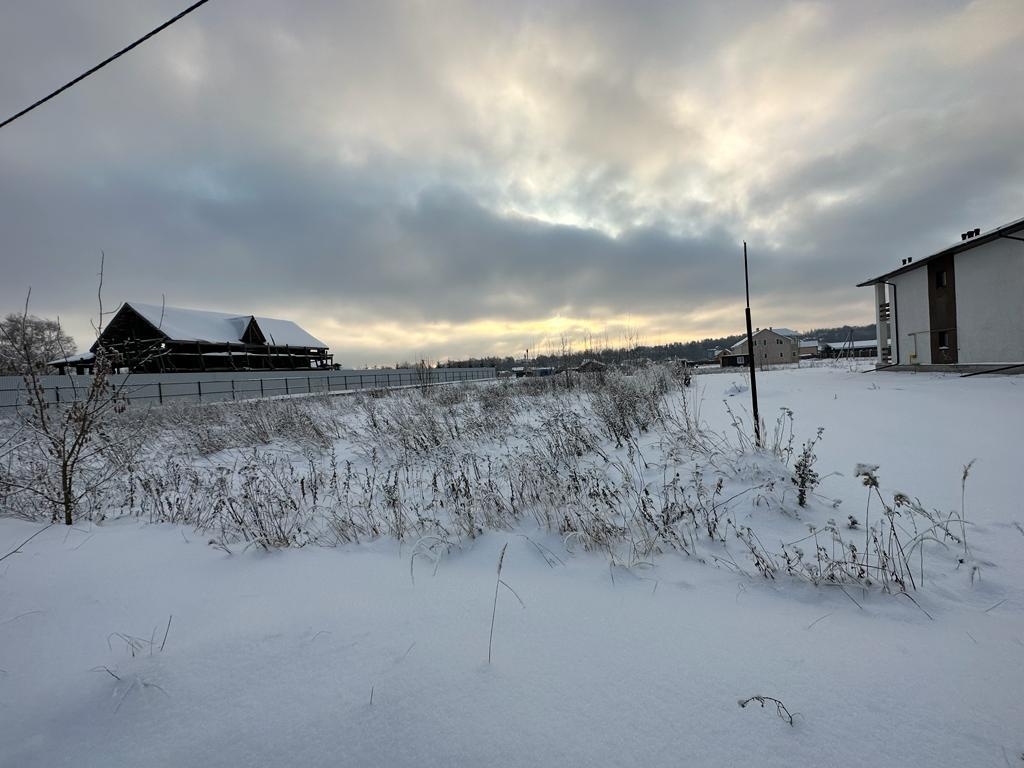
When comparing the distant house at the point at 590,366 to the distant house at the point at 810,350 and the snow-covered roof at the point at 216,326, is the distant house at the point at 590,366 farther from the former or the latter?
the distant house at the point at 810,350

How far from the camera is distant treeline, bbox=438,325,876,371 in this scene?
80.5 ft

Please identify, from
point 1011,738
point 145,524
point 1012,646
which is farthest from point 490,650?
point 145,524

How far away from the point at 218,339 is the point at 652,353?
121ft

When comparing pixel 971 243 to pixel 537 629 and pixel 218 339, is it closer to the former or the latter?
pixel 537 629

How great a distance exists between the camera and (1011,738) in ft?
4.32

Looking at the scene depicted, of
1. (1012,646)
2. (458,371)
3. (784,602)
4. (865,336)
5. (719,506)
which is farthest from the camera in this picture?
(865,336)

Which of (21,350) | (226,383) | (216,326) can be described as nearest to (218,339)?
(216,326)

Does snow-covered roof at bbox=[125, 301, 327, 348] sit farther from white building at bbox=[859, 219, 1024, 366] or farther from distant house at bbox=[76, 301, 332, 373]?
white building at bbox=[859, 219, 1024, 366]

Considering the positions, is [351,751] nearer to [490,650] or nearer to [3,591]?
[490,650]

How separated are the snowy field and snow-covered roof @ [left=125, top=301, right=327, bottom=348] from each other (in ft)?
112

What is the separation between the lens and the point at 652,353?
3350 cm

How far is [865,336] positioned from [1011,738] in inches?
5832

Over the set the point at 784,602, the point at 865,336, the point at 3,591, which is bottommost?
the point at 784,602

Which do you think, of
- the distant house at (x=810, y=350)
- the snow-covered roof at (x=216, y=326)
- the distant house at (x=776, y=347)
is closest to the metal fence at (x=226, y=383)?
the snow-covered roof at (x=216, y=326)
